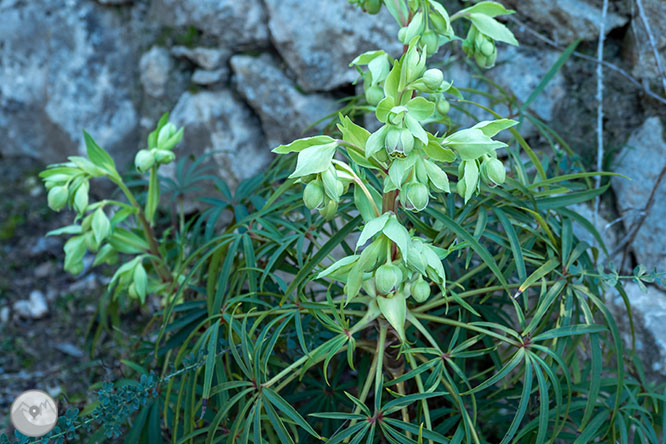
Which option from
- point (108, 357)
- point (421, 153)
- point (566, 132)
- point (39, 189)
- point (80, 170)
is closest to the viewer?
point (421, 153)

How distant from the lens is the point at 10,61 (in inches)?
68.4

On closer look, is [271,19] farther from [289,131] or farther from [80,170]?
[80,170]

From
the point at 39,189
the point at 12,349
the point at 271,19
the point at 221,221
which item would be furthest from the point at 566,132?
the point at 39,189

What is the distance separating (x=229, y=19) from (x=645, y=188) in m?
1.03

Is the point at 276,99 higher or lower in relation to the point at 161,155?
lower

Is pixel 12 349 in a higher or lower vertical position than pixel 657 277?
lower

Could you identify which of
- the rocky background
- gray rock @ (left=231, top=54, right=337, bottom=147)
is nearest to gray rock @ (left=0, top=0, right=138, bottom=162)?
the rocky background

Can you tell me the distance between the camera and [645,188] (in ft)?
3.69

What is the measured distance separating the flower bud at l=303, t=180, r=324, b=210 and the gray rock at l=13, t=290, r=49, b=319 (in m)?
1.19

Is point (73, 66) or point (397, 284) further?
point (73, 66)

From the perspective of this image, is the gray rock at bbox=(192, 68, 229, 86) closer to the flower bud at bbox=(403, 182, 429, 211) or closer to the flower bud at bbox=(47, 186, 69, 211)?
Answer: the flower bud at bbox=(47, 186, 69, 211)

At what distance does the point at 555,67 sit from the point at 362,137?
0.52 m

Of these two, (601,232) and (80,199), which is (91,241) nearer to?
(80,199)

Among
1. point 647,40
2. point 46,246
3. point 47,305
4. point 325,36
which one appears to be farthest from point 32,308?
point 647,40
